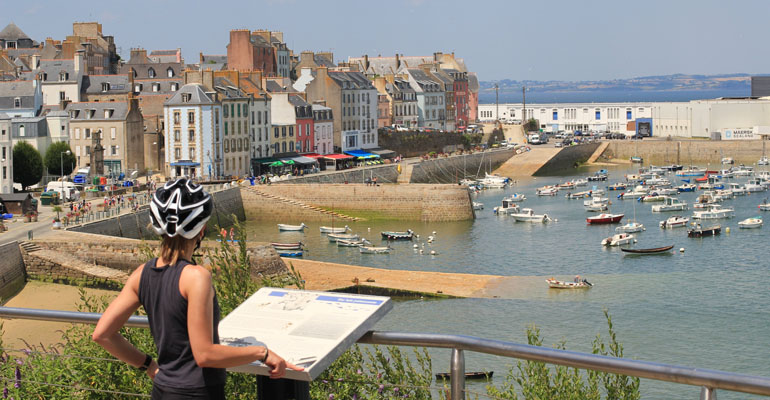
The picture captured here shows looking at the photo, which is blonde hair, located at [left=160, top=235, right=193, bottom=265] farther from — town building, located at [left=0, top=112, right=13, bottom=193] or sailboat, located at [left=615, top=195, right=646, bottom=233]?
sailboat, located at [left=615, top=195, right=646, bottom=233]

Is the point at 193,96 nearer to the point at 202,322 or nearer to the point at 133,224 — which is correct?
the point at 133,224

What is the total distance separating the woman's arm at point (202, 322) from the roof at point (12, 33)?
328ft

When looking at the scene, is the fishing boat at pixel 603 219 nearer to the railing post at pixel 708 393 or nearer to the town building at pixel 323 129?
the town building at pixel 323 129

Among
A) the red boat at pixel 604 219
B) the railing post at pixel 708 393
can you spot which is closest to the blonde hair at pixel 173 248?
the railing post at pixel 708 393

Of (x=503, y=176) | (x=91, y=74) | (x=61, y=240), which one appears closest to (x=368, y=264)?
(x=61, y=240)

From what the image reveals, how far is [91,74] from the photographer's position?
7456cm

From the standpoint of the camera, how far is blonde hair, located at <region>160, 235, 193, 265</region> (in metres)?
4.41

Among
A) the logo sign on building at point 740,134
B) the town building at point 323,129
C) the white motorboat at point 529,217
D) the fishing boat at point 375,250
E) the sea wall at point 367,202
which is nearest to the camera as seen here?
the fishing boat at point 375,250

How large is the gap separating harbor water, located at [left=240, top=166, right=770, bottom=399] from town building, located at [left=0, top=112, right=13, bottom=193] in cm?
1127

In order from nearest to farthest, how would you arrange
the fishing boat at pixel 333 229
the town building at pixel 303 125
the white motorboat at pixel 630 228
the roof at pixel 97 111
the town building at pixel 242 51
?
the white motorboat at pixel 630 228, the fishing boat at pixel 333 229, the roof at pixel 97 111, the town building at pixel 303 125, the town building at pixel 242 51

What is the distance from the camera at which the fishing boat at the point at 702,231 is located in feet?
162

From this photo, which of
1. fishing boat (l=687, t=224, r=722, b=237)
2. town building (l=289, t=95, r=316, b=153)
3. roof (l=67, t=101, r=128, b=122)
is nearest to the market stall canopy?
town building (l=289, t=95, r=316, b=153)

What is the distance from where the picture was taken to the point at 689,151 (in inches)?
3809

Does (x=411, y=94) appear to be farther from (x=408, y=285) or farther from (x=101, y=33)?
(x=408, y=285)
